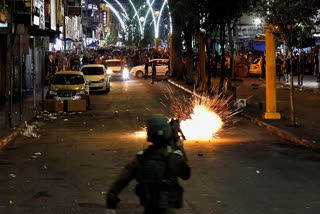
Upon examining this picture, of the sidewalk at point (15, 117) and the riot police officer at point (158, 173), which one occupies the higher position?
the riot police officer at point (158, 173)

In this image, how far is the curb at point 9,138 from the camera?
16322 mm

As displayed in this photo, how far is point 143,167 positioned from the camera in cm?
505

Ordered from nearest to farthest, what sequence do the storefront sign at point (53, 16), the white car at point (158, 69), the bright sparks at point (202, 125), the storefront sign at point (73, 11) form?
the bright sparks at point (202, 125)
the storefront sign at point (53, 16)
the storefront sign at point (73, 11)
the white car at point (158, 69)

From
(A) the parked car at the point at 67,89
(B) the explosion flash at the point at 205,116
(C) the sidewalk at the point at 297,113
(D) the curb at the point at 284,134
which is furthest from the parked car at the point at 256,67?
(D) the curb at the point at 284,134

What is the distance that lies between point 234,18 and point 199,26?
234 centimetres

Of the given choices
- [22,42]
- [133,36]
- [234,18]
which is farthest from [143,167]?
[133,36]

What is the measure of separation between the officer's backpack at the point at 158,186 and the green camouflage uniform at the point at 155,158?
2cm

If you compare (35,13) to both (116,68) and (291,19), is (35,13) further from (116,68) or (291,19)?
(116,68)

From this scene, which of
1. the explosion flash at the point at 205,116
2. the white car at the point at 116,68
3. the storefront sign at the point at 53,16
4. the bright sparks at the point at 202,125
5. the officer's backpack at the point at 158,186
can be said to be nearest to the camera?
the officer's backpack at the point at 158,186

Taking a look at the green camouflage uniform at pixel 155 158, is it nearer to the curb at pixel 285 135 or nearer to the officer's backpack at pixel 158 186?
the officer's backpack at pixel 158 186

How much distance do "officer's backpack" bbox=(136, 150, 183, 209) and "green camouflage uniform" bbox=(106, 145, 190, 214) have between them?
0.9 inches

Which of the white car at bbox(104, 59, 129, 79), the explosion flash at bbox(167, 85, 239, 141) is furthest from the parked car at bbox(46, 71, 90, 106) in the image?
the white car at bbox(104, 59, 129, 79)

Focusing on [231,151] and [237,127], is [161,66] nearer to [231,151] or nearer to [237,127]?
[237,127]

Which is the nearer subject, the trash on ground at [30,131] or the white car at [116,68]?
the trash on ground at [30,131]
